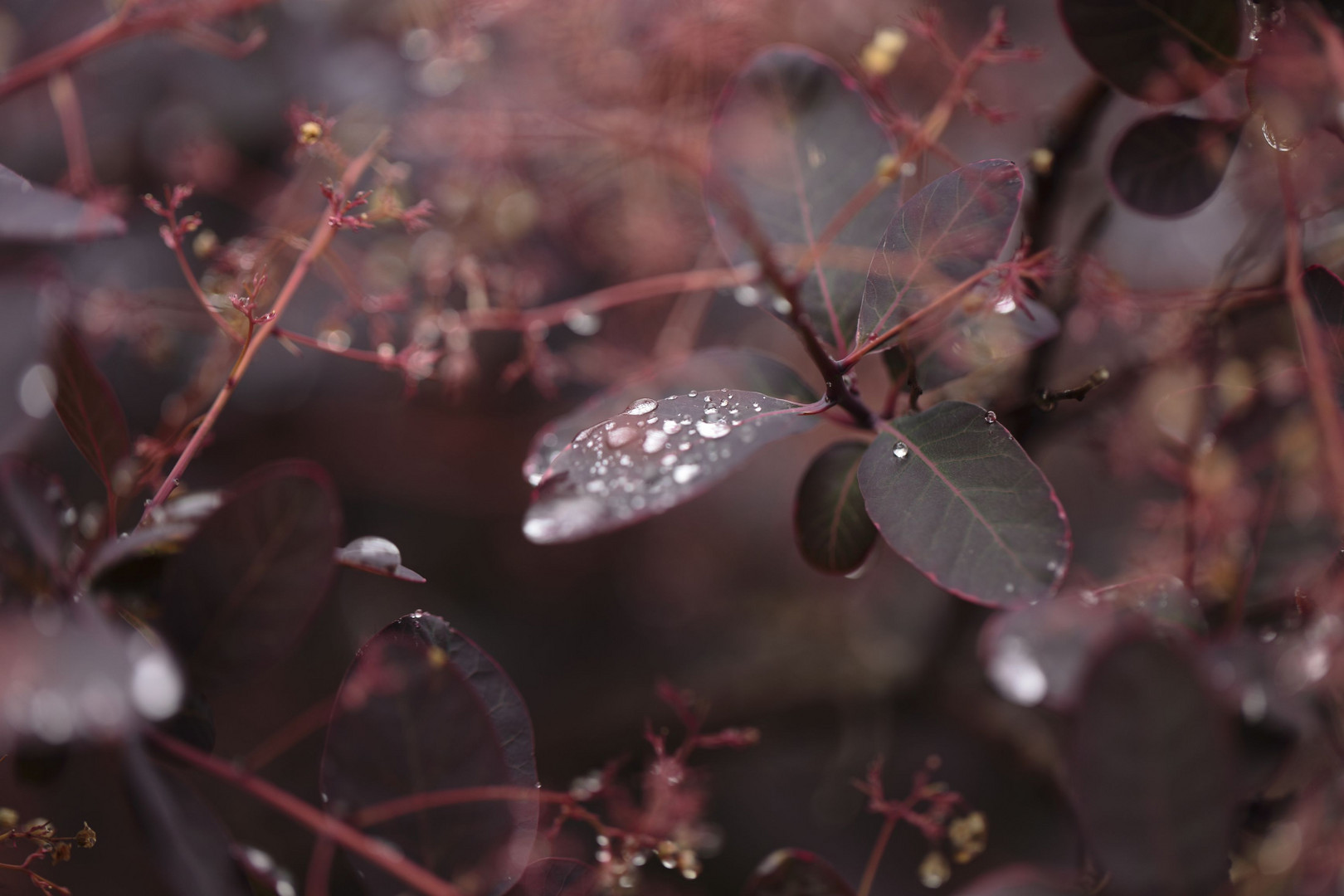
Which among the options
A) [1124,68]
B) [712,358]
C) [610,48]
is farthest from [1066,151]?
[610,48]

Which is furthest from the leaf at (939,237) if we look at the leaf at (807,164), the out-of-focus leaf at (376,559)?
the out-of-focus leaf at (376,559)

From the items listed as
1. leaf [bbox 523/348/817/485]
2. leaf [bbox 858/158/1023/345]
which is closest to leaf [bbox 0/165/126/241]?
leaf [bbox 523/348/817/485]

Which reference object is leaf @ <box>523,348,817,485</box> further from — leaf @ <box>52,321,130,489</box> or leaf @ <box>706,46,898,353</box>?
leaf @ <box>52,321,130,489</box>

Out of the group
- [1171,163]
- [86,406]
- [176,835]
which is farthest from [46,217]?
[1171,163]

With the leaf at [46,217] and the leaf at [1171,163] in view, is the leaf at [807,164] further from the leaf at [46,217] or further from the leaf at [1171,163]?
the leaf at [46,217]

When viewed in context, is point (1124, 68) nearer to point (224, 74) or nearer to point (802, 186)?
point (802, 186)
